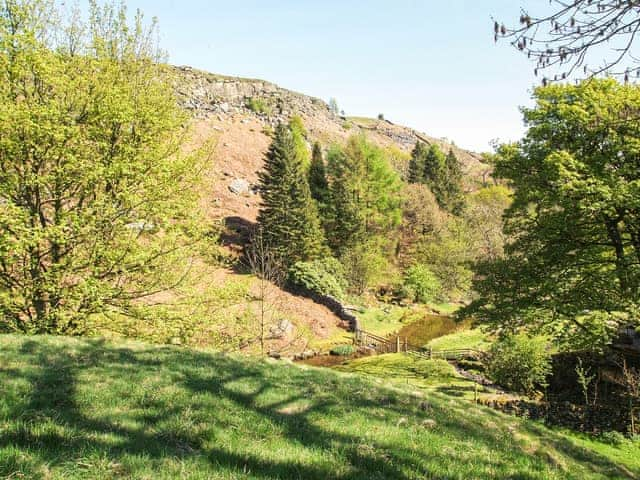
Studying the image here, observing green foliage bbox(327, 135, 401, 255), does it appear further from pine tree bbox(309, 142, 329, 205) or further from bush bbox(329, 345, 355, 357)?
bush bbox(329, 345, 355, 357)

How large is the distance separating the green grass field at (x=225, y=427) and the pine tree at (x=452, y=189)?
60.8 meters

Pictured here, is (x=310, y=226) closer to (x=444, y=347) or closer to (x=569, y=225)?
(x=444, y=347)

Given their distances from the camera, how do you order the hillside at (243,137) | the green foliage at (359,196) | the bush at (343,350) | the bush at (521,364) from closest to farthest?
the bush at (521,364) < the bush at (343,350) < the hillside at (243,137) < the green foliage at (359,196)

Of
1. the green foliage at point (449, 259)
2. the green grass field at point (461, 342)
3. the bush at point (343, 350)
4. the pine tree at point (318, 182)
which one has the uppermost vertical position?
the pine tree at point (318, 182)

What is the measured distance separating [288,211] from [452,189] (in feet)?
131

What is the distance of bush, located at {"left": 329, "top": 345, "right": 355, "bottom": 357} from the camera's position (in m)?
29.7

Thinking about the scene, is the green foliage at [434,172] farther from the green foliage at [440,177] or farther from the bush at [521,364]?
the bush at [521,364]

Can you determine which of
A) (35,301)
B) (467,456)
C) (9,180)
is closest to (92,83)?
(9,180)

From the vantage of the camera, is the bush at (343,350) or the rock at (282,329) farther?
the bush at (343,350)

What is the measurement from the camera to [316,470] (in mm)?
4523

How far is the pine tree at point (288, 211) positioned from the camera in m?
40.2

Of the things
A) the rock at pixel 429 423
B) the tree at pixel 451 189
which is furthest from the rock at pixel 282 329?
the tree at pixel 451 189

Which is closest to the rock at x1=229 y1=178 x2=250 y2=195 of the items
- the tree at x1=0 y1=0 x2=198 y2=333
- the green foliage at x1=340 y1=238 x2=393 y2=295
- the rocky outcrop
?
the green foliage at x1=340 y1=238 x2=393 y2=295

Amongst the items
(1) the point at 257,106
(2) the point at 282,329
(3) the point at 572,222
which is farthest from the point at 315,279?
(1) the point at 257,106
